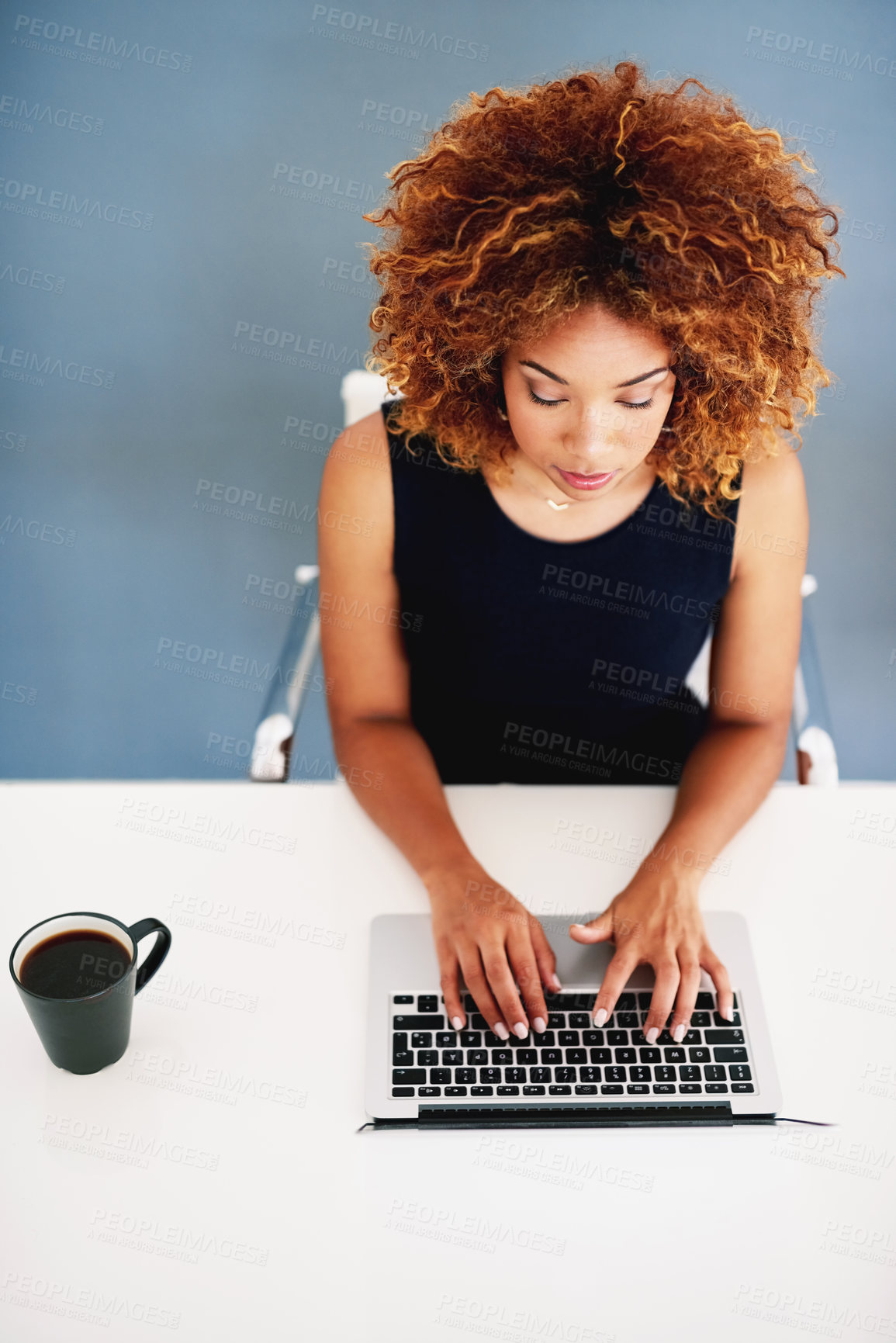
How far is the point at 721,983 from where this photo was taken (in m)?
0.97

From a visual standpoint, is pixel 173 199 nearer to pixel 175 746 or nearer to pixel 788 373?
pixel 175 746

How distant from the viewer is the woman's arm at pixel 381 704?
1025 millimetres

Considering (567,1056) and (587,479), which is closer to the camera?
(567,1056)

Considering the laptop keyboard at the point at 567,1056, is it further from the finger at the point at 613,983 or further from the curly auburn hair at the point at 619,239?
the curly auburn hair at the point at 619,239

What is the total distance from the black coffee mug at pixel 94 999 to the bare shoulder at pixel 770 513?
2.63 ft

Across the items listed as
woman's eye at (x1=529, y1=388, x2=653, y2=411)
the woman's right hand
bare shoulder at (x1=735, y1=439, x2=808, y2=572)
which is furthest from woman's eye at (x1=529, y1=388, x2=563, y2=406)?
the woman's right hand

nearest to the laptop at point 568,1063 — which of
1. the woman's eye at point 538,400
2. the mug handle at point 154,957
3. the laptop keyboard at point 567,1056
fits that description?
the laptop keyboard at point 567,1056

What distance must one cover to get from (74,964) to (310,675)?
0.69 meters

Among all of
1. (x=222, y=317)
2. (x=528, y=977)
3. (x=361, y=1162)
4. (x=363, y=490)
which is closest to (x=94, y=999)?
(x=361, y=1162)

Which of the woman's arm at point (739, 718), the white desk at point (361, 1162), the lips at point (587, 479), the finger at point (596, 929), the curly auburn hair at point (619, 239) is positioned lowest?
the white desk at point (361, 1162)

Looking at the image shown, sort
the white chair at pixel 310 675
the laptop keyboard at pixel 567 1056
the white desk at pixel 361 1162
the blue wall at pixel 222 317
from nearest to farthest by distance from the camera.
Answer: the white desk at pixel 361 1162 → the laptop keyboard at pixel 567 1056 → the white chair at pixel 310 675 → the blue wall at pixel 222 317

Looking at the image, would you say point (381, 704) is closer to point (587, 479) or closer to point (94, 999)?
point (587, 479)

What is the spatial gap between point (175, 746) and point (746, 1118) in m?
1.68

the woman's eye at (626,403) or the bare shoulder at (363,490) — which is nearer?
the woman's eye at (626,403)
